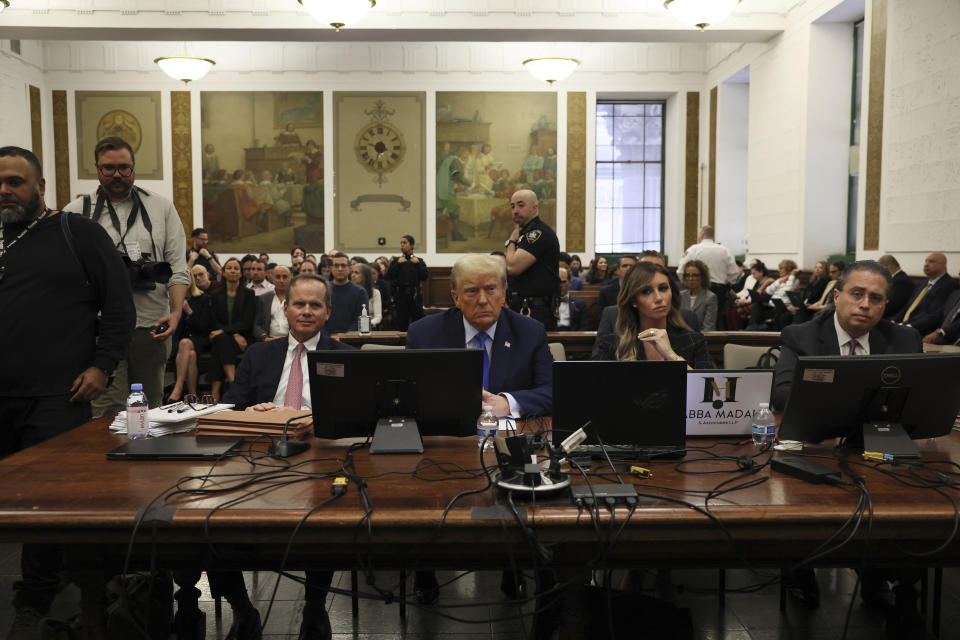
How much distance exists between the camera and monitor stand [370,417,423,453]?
7.99 feet

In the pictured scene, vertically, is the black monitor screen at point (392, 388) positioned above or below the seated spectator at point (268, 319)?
above

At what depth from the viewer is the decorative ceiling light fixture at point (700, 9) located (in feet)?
31.7

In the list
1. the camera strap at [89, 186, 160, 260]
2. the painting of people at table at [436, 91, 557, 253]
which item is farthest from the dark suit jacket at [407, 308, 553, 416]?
the painting of people at table at [436, 91, 557, 253]

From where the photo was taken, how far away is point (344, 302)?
7820 millimetres

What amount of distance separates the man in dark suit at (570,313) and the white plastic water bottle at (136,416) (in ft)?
17.8

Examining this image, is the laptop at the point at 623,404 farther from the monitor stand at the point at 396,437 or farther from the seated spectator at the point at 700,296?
the seated spectator at the point at 700,296

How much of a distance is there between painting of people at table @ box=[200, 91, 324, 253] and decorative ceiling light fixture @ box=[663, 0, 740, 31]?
7769 millimetres

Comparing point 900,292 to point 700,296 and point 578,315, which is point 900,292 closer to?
point 700,296

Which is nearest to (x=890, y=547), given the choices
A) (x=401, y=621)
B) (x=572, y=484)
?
(x=572, y=484)

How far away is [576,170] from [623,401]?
13.8 m

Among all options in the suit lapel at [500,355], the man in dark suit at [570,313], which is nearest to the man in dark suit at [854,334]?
the suit lapel at [500,355]

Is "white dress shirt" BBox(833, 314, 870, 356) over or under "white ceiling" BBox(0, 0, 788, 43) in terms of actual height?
under

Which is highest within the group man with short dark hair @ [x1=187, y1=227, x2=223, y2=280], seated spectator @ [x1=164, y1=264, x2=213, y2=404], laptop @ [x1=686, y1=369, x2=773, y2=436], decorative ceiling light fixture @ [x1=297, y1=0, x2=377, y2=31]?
decorative ceiling light fixture @ [x1=297, y1=0, x2=377, y2=31]

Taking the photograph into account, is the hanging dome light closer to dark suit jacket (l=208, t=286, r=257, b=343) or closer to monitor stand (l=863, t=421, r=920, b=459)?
dark suit jacket (l=208, t=286, r=257, b=343)
